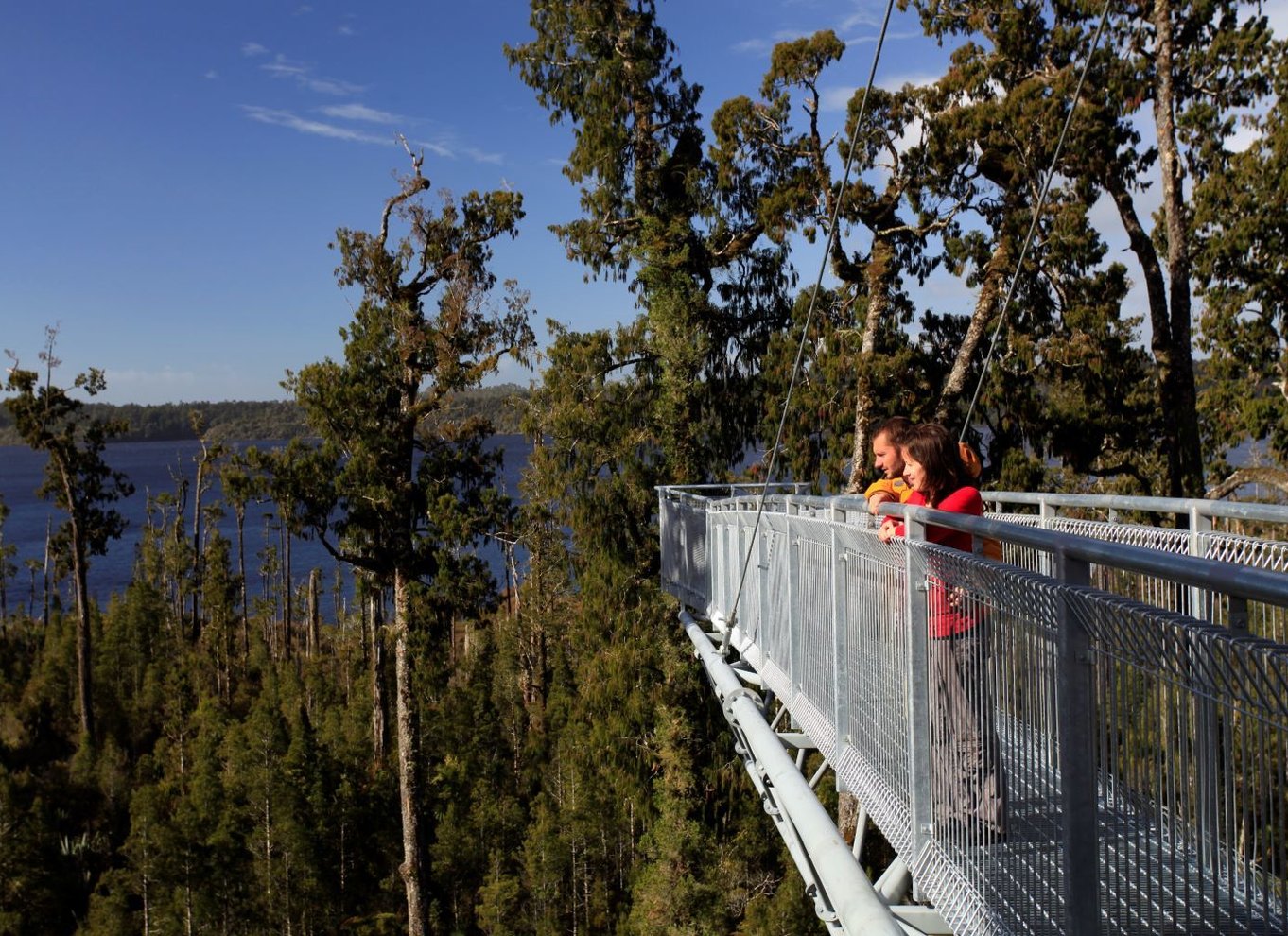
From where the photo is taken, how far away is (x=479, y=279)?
21391 millimetres

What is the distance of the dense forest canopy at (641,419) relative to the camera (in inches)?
572

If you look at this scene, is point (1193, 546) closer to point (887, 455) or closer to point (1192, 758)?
point (887, 455)

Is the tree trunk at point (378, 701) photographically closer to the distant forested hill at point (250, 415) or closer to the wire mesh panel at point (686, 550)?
the distant forested hill at point (250, 415)

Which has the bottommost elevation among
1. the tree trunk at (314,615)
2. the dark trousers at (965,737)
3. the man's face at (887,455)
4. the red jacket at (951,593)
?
the tree trunk at (314,615)

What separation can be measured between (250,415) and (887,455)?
424 ft

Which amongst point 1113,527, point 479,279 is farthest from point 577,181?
point 1113,527

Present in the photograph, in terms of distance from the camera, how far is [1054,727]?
7.38ft

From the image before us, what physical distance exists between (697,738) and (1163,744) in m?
17.6

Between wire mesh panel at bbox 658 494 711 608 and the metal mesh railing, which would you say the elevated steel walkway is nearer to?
the metal mesh railing

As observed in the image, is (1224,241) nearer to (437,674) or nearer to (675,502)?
(675,502)

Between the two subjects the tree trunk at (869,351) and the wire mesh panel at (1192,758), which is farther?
the tree trunk at (869,351)

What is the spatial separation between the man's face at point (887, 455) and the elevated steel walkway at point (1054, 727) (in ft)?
1.05

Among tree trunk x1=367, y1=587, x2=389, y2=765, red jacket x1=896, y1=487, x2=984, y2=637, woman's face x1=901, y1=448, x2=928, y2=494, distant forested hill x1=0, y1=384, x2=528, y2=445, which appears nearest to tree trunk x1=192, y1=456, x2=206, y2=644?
distant forested hill x1=0, y1=384, x2=528, y2=445

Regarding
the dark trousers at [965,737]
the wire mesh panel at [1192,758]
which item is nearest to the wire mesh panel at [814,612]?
the dark trousers at [965,737]
